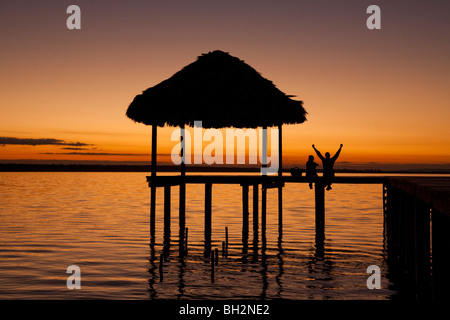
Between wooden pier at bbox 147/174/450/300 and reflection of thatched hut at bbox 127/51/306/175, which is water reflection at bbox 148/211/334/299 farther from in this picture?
reflection of thatched hut at bbox 127/51/306/175

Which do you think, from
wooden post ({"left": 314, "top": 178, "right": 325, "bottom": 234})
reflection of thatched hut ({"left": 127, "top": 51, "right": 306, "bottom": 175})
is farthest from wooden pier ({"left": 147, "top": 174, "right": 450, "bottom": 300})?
reflection of thatched hut ({"left": 127, "top": 51, "right": 306, "bottom": 175})

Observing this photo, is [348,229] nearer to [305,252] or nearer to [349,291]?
[305,252]

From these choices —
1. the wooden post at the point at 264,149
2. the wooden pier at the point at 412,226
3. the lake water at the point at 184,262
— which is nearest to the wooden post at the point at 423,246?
the wooden pier at the point at 412,226

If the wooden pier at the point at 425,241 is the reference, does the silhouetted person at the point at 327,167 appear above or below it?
above

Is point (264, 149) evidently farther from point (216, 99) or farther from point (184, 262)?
point (184, 262)

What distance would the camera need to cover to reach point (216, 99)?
19.5m

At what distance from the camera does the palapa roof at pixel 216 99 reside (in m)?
19.5

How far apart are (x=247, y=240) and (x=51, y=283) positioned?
27.1 ft

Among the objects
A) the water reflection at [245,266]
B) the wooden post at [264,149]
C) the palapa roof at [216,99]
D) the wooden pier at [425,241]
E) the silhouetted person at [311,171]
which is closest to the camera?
the wooden pier at [425,241]

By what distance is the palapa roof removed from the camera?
63.9ft

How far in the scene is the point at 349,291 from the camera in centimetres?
1257

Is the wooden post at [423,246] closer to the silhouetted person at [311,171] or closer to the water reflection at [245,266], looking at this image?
the water reflection at [245,266]
